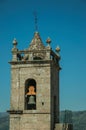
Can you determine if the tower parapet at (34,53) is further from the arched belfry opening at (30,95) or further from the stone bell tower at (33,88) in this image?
the arched belfry opening at (30,95)

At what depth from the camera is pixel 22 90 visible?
110 ft

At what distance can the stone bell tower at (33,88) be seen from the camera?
32656 mm

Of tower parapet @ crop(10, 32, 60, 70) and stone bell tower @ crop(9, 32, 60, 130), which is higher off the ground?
tower parapet @ crop(10, 32, 60, 70)

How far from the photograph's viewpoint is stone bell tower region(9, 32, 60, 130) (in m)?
32.7

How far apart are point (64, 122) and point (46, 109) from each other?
183 cm

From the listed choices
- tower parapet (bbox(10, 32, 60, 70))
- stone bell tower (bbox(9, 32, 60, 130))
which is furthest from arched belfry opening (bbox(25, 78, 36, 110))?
tower parapet (bbox(10, 32, 60, 70))

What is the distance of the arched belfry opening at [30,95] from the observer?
33438mm

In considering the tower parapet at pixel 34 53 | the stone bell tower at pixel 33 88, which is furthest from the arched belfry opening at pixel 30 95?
the tower parapet at pixel 34 53

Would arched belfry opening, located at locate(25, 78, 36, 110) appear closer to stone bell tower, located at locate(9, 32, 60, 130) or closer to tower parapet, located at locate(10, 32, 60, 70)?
stone bell tower, located at locate(9, 32, 60, 130)

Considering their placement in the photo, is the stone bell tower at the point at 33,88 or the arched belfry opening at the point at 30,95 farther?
the arched belfry opening at the point at 30,95

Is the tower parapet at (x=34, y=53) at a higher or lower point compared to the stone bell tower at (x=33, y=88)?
higher

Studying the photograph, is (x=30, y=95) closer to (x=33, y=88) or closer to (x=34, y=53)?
(x=33, y=88)

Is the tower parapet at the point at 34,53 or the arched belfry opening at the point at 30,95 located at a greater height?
the tower parapet at the point at 34,53

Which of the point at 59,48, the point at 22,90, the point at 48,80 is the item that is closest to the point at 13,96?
the point at 22,90
